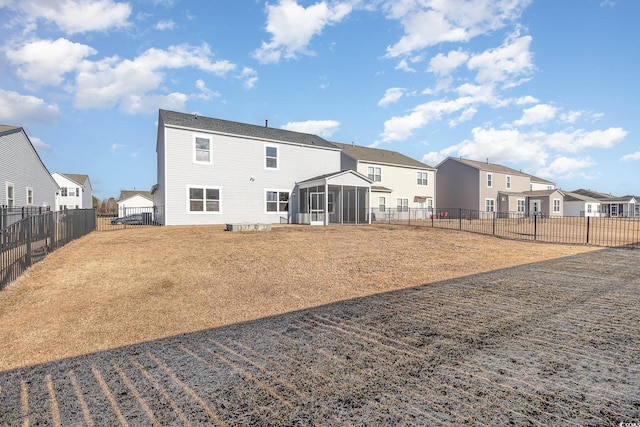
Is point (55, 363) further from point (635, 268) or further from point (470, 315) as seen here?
point (635, 268)

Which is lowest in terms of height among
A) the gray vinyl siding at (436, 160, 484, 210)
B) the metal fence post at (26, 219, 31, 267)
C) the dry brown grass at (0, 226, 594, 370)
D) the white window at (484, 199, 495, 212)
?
the dry brown grass at (0, 226, 594, 370)

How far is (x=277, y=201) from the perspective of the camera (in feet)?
75.9

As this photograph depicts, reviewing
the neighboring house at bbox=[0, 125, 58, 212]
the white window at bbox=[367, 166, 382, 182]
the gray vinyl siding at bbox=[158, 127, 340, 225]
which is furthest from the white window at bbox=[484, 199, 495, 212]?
the neighboring house at bbox=[0, 125, 58, 212]

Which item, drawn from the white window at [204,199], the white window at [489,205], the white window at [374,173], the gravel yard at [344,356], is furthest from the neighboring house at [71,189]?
the white window at [489,205]

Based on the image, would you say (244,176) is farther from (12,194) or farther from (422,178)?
(422,178)

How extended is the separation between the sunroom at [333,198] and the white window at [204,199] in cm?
585

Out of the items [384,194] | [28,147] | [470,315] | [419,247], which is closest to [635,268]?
[419,247]

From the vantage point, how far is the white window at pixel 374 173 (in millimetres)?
29994

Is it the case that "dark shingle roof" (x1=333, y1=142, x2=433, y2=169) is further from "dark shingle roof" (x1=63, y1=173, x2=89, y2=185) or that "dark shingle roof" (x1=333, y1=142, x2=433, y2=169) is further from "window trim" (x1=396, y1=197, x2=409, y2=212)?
"dark shingle roof" (x1=63, y1=173, x2=89, y2=185)

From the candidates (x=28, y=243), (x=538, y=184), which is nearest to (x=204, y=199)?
(x=28, y=243)

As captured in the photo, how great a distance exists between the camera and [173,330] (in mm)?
4453

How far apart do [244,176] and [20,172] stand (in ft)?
46.5

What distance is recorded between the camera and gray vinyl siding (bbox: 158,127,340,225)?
1919cm

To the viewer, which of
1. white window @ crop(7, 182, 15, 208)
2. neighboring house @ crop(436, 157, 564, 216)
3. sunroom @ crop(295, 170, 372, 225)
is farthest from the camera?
neighboring house @ crop(436, 157, 564, 216)
